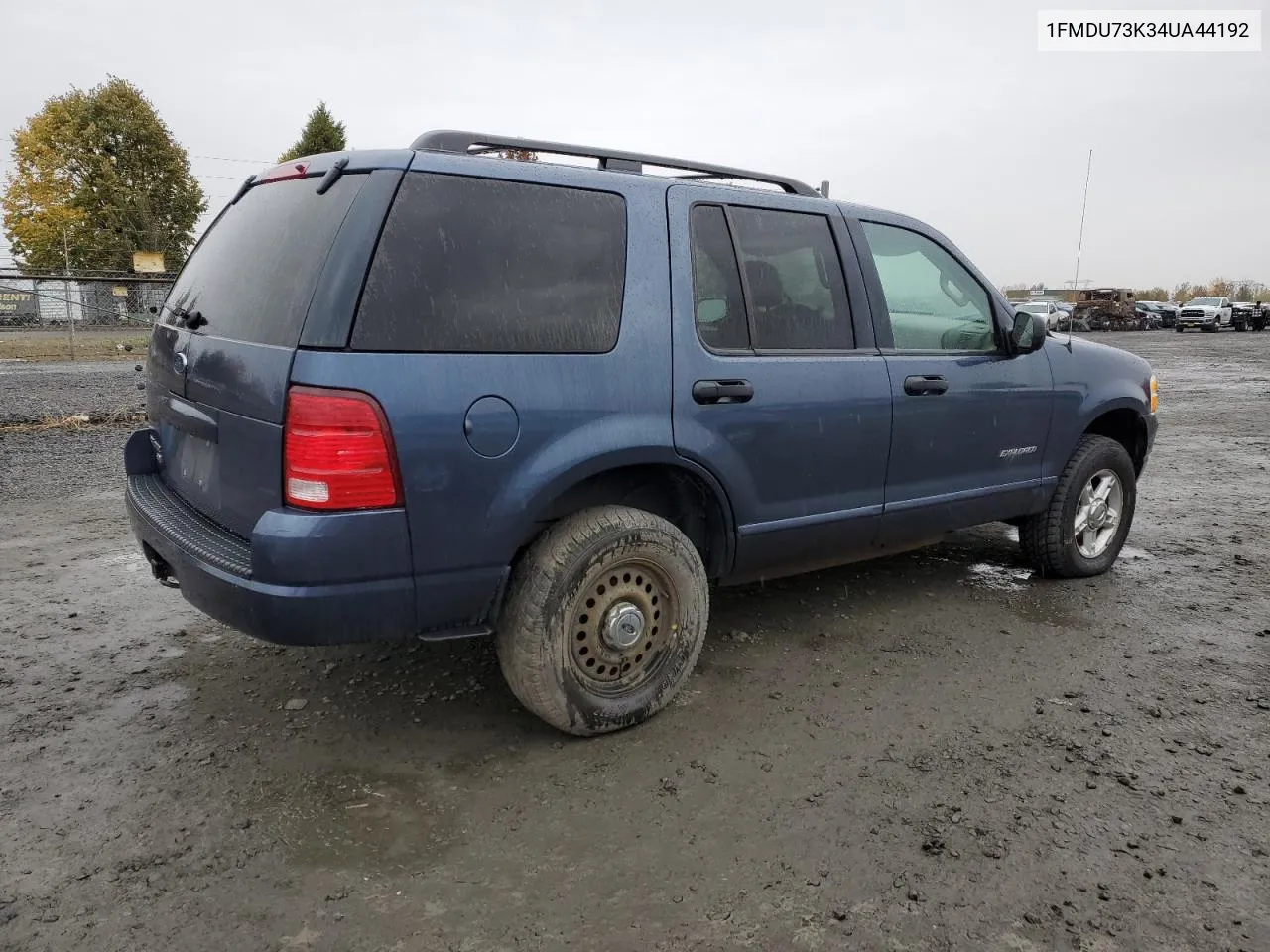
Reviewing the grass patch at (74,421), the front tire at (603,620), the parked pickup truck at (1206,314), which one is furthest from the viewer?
the parked pickup truck at (1206,314)

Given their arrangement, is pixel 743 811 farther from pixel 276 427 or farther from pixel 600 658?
pixel 276 427

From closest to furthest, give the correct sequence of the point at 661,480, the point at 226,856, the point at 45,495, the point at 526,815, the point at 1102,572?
1. the point at 226,856
2. the point at 526,815
3. the point at 661,480
4. the point at 1102,572
5. the point at 45,495

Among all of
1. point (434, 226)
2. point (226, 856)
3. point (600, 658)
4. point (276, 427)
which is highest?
point (434, 226)

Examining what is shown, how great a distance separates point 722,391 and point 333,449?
1.39 m

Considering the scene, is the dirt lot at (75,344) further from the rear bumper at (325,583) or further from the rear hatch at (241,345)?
the rear bumper at (325,583)

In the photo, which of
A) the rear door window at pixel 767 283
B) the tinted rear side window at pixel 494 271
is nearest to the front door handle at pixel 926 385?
the rear door window at pixel 767 283

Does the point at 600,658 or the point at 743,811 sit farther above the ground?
the point at 600,658

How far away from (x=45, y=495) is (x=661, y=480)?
533 cm

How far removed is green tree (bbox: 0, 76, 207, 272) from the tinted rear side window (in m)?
41.3

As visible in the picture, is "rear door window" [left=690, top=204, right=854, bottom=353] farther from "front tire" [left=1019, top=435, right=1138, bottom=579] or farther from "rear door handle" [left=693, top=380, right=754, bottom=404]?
"front tire" [left=1019, top=435, right=1138, bottom=579]

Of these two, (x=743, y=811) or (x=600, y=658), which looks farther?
(x=600, y=658)

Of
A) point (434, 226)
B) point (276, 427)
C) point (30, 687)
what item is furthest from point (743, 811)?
point (30, 687)

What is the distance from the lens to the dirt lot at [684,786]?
7.32 feet

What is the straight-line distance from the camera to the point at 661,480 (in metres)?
3.35
